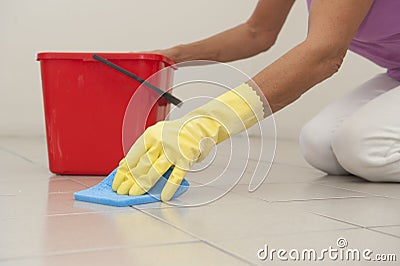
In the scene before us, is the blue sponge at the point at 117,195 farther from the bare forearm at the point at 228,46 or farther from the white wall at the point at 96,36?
the white wall at the point at 96,36

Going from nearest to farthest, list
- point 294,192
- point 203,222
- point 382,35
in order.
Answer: point 203,222 → point 294,192 → point 382,35

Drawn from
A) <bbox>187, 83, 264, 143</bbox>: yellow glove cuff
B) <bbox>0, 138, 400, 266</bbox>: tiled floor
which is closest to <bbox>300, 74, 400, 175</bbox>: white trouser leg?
<bbox>0, 138, 400, 266</bbox>: tiled floor

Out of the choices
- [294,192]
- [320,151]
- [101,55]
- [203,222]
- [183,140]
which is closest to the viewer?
[203,222]

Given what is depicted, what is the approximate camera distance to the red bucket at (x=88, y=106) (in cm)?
142

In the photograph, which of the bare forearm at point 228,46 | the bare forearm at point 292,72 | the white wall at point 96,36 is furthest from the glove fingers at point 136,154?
the white wall at point 96,36

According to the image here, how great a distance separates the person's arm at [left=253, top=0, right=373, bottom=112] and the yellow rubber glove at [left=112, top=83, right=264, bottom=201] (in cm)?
4

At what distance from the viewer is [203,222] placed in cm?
94

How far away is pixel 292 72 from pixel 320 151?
555 millimetres

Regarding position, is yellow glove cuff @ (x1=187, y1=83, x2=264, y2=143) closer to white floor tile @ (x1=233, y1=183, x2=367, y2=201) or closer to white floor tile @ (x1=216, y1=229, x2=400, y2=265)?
white floor tile @ (x1=233, y1=183, x2=367, y2=201)

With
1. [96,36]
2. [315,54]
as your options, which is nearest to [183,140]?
[315,54]

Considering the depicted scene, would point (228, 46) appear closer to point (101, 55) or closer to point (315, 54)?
Result: point (101, 55)

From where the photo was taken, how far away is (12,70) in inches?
113

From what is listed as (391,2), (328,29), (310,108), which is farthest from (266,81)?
(310,108)

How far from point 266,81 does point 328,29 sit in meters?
0.15
